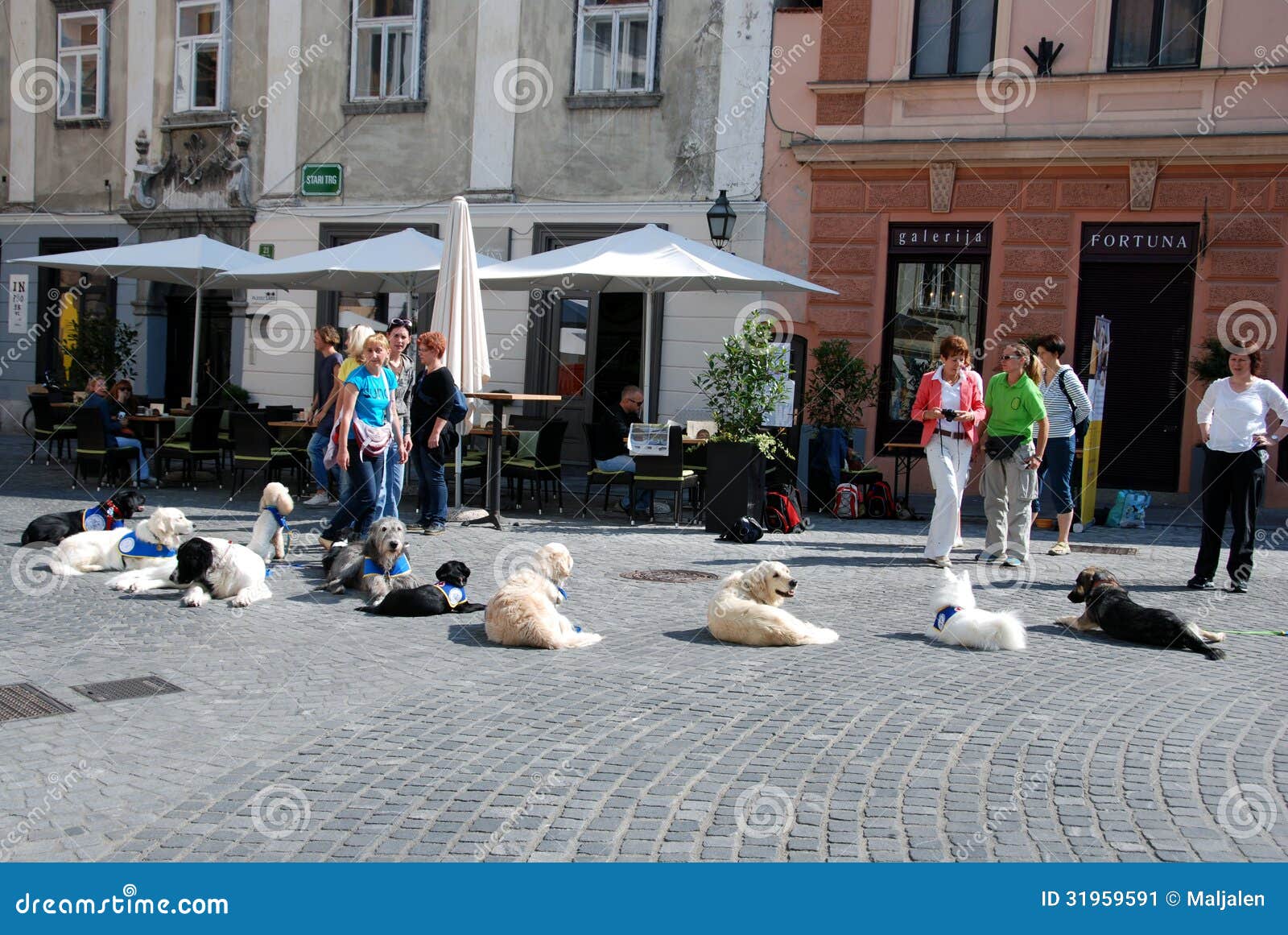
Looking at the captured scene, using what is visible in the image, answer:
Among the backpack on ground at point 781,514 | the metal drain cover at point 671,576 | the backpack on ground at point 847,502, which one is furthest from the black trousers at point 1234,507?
the backpack on ground at point 847,502

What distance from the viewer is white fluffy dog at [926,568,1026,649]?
275 inches

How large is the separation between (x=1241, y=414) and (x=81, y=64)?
2178 centimetres

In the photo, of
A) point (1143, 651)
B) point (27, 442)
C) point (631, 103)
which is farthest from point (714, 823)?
point (27, 442)

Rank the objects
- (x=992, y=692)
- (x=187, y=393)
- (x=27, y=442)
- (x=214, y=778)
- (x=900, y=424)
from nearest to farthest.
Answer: (x=214, y=778), (x=992, y=692), (x=900, y=424), (x=27, y=442), (x=187, y=393)

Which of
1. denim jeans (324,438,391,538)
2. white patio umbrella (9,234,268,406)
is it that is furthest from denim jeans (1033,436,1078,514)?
white patio umbrella (9,234,268,406)

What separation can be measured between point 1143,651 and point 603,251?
776 cm

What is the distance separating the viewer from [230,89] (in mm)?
21516

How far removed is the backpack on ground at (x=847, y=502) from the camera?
13.8 m

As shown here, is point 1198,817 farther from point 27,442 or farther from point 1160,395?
point 27,442

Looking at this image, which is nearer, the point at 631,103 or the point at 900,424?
the point at 900,424

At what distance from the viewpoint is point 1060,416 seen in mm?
11555

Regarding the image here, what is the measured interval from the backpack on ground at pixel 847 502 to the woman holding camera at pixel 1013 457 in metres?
3.32

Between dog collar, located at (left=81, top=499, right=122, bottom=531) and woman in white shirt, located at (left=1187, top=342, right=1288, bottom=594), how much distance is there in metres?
8.16

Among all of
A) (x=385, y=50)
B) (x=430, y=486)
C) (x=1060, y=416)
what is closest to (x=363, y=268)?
(x=430, y=486)
